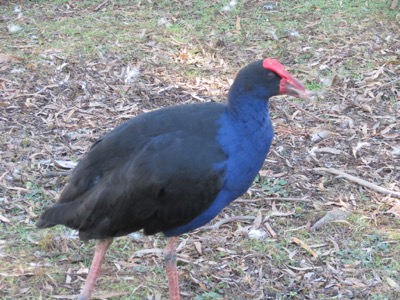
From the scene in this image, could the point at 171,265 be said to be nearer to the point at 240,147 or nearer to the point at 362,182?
the point at 240,147

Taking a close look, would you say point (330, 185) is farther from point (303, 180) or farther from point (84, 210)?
point (84, 210)

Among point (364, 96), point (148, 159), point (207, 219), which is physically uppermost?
point (148, 159)

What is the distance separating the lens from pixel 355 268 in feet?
15.1

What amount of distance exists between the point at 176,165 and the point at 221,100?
306 centimetres

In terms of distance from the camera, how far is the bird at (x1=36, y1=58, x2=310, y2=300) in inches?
145

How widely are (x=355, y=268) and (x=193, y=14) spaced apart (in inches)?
177

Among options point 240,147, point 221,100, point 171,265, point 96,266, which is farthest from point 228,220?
point 221,100

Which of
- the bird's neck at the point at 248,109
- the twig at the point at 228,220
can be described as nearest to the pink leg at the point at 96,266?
the bird's neck at the point at 248,109

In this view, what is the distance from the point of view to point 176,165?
366 centimetres

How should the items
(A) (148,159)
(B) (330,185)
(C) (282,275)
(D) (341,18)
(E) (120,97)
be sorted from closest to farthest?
1. (A) (148,159)
2. (C) (282,275)
3. (B) (330,185)
4. (E) (120,97)
5. (D) (341,18)

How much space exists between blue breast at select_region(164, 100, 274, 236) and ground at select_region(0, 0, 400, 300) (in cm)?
86

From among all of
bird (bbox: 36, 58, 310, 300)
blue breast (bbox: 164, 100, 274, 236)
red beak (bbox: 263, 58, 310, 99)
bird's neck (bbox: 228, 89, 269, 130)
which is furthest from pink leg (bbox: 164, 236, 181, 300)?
red beak (bbox: 263, 58, 310, 99)

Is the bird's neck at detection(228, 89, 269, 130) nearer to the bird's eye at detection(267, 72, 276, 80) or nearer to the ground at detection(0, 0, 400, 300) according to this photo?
the bird's eye at detection(267, 72, 276, 80)

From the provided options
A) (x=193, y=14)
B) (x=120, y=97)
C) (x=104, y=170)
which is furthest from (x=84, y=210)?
(x=193, y=14)
